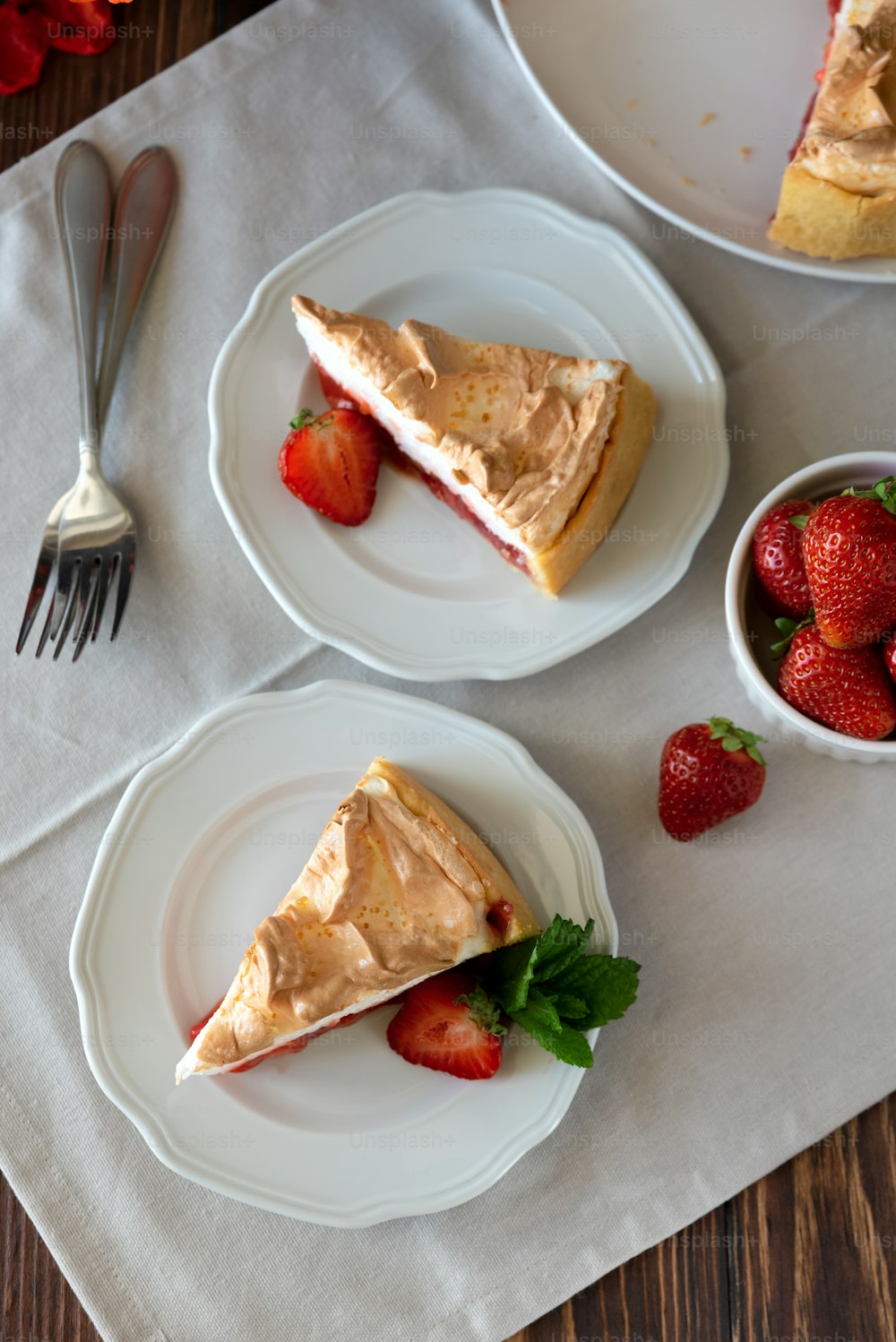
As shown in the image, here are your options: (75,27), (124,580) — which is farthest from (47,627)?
(75,27)

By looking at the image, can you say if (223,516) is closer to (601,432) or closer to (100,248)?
(100,248)

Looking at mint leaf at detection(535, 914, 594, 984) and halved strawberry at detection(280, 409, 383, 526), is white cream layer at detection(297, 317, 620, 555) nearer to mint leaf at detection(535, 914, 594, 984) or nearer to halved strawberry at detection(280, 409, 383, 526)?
halved strawberry at detection(280, 409, 383, 526)

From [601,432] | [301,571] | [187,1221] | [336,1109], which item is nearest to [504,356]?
[601,432]

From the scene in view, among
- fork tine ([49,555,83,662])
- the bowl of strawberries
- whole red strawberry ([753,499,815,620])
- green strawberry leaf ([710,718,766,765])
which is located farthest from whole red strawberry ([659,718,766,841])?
fork tine ([49,555,83,662])

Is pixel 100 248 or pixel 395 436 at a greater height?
pixel 100 248

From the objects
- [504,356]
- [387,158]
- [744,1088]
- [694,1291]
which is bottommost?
[694,1291]

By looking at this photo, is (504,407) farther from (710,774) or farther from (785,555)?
(710,774)

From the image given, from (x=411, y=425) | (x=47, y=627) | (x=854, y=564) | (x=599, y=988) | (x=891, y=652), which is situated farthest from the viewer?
(x=47, y=627)
